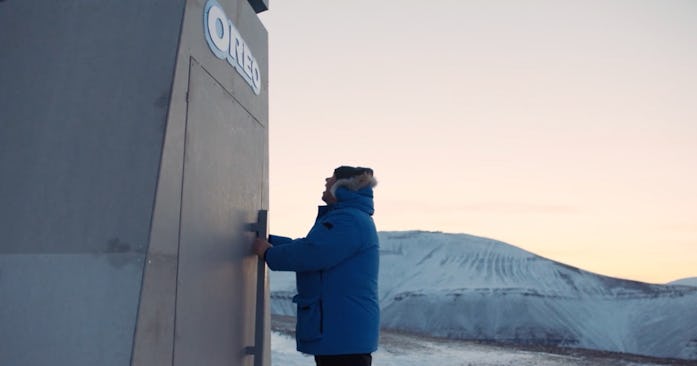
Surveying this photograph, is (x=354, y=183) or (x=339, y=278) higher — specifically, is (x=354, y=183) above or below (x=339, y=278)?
above

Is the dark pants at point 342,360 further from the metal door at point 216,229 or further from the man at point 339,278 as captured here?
the metal door at point 216,229

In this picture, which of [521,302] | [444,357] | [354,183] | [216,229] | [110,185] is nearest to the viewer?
[110,185]

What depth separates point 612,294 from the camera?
55406mm

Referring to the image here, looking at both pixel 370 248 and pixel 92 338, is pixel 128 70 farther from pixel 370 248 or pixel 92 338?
pixel 370 248

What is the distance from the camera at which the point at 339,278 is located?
2.82 metres

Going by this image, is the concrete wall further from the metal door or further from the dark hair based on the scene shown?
the dark hair

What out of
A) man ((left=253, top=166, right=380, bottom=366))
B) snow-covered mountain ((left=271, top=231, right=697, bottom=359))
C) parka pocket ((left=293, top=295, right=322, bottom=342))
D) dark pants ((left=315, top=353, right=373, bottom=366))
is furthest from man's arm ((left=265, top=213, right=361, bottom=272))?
snow-covered mountain ((left=271, top=231, right=697, bottom=359))

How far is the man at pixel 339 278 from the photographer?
9.01ft

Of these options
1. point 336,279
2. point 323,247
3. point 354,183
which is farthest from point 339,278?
point 354,183

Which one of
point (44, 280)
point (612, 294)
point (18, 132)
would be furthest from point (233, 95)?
point (612, 294)

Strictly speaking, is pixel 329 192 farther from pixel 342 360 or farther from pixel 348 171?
pixel 342 360

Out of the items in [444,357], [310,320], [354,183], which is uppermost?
[354,183]

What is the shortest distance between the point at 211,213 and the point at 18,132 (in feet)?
2.69

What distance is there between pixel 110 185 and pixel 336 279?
1.15 meters
